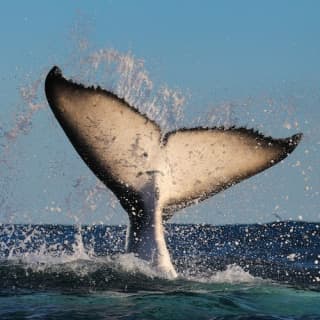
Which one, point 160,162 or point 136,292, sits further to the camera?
point 160,162

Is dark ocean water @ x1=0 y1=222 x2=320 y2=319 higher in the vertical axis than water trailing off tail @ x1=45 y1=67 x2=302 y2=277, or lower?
lower

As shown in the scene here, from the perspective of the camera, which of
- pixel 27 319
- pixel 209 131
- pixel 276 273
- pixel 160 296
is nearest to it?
pixel 27 319

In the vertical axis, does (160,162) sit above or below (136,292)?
above

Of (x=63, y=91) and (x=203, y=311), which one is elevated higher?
(x=63, y=91)

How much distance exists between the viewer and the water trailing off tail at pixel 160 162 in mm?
6961

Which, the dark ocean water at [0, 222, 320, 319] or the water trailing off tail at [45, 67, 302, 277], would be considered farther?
the water trailing off tail at [45, 67, 302, 277]

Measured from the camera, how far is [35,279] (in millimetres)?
7629

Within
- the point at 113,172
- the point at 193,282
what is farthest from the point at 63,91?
the point at 193,282

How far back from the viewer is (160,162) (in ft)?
24.0

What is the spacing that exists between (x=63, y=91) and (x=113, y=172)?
1.10 meters

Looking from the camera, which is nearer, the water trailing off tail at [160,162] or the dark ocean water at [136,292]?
the dark ocean water at [136,292]

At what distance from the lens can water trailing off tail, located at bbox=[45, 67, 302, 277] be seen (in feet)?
22.8

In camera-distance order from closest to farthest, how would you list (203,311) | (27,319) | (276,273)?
(27,319), (203,311), (276,273)

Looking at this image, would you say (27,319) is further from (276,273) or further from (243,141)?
(276,273)
